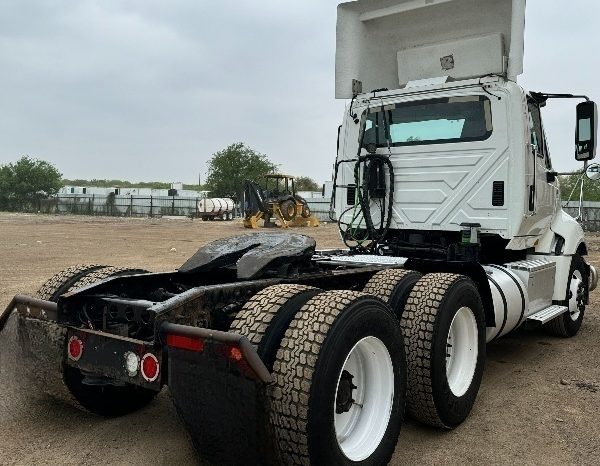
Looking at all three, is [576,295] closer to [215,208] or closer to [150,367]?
[150,367]

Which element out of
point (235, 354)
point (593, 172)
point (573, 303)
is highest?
point (593, 172)

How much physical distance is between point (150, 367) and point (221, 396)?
1.38ft

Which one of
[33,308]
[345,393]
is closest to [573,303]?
[345,393]

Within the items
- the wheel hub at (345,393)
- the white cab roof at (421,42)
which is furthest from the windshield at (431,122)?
the wheel hub at (345,393)

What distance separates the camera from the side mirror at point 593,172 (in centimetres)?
603

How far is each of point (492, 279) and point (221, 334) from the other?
320cm

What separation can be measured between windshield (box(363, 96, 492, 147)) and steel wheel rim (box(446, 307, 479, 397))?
2114 millimetres

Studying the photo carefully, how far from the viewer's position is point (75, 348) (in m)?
3.03

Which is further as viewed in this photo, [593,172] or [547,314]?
[593,172]

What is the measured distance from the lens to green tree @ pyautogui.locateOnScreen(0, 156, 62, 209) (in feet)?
192

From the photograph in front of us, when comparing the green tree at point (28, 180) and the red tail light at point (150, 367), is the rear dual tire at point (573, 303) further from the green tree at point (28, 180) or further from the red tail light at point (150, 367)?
the green tree at point (28, 180)

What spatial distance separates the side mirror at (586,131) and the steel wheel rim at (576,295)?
1.48 metres

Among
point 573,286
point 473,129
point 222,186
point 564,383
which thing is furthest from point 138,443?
point 222,186

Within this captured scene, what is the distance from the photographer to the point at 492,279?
16.3ft
